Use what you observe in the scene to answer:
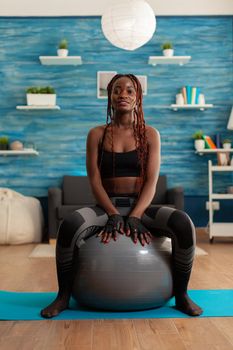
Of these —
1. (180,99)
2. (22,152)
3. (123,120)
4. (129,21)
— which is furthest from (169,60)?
(123,120)

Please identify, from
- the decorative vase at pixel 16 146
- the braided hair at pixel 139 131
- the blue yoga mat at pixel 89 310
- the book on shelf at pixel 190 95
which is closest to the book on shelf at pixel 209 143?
the book on shelf at pixel 190 95

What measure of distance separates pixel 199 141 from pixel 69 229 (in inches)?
147

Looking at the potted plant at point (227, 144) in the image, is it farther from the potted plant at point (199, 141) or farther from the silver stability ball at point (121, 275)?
the silver stability ball at point (121, 275)

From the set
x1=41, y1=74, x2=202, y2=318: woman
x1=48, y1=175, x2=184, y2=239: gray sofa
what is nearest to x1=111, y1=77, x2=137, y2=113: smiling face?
x1=41, y1=74, x2=202, y2=318: woman

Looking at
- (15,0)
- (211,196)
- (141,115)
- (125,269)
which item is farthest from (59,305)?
(15,0)

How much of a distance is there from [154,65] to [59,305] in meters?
4.17

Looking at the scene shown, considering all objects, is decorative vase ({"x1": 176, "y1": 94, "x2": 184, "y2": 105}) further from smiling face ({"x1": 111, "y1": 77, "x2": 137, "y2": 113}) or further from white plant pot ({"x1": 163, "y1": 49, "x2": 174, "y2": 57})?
smiling face ({"x1": 111, "y1": 77, "x2": 137, "y2": 113})

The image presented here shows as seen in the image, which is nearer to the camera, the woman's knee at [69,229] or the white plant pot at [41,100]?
the woman's knee at [69,229]

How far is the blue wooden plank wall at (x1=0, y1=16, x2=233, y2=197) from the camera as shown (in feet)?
20.0

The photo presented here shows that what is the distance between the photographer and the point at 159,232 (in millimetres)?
2572

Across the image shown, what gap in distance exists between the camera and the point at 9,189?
19.3ft

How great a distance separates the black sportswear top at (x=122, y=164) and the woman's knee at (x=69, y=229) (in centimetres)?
35

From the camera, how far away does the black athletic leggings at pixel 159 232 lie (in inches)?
95.6

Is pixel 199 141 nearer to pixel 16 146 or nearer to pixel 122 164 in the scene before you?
pixel 16 146
